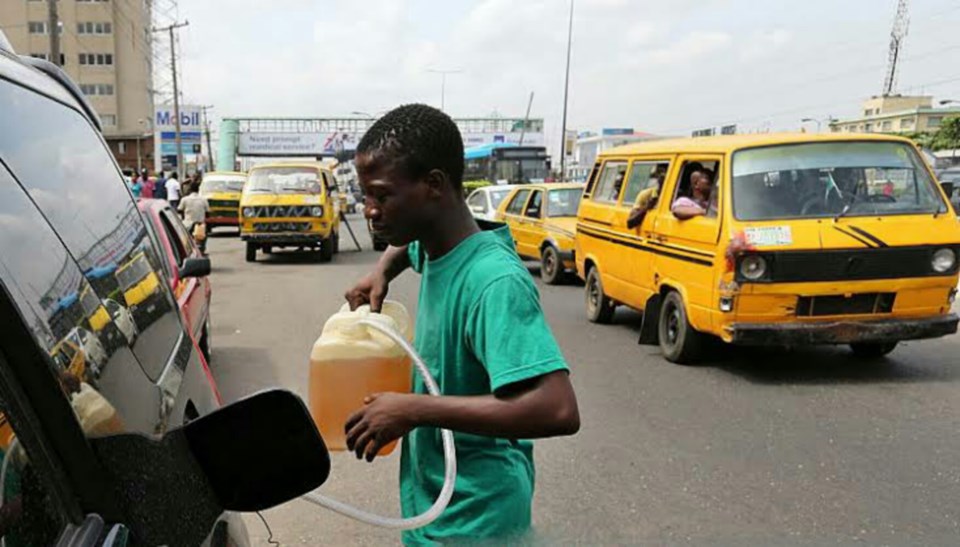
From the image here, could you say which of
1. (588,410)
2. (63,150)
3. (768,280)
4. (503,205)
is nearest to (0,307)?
(63,150)

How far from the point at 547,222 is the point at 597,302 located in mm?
3817

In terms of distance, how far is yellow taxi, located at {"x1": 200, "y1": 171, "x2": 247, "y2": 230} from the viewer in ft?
75.1

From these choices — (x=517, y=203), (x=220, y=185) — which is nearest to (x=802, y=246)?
(x=517, y=203)

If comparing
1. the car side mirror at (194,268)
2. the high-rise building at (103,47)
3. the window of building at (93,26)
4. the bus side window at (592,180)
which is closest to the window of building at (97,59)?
the high-rise building at (103,47)

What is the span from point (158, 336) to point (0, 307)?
35.1 inches

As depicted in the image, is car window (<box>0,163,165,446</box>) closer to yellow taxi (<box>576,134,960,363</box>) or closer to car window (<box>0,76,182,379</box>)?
car window (<box>0,76,182,379</box>)

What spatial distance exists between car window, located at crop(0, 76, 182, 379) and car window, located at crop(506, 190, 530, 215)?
12.0m

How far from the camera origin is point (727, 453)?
195 inches

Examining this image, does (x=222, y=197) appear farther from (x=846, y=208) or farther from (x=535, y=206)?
(x=846, y=208)

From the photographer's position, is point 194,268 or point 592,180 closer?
point 194,268

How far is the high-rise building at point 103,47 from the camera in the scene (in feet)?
258

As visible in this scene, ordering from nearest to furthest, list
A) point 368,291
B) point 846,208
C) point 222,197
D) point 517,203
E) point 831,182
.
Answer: point 368,291 < point 846,208 < point 831,182 < point 517,203 < point 222,197

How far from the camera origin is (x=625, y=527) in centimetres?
397

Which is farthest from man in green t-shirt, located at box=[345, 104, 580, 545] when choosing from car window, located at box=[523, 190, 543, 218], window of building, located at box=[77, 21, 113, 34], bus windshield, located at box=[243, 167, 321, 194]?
window of building, located at box=[77, 21, 113, 34]
